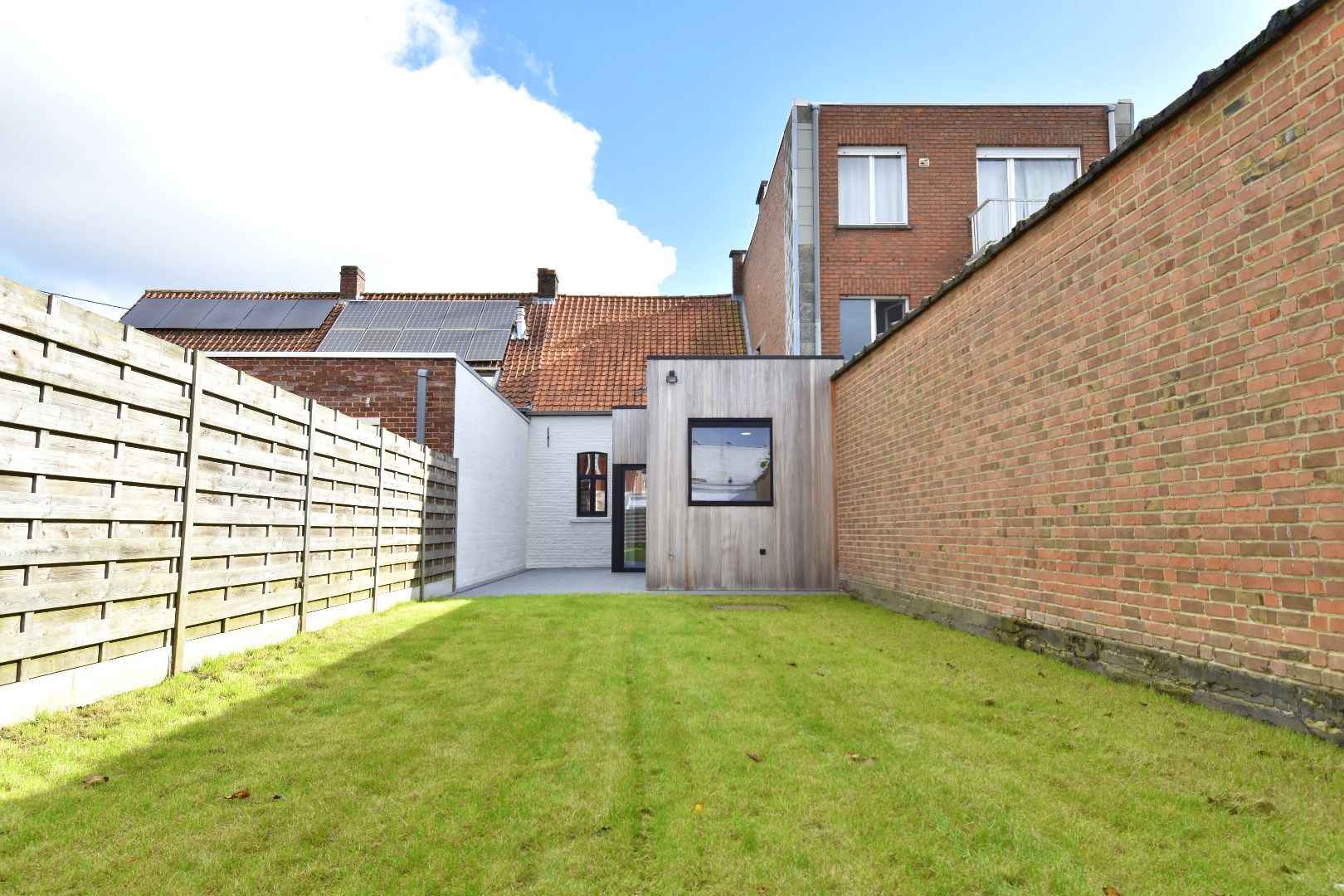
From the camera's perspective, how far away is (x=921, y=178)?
12.8 metres

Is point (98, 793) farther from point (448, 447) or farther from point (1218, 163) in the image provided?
point (448, 447)

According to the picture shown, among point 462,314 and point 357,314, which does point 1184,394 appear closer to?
point 462,314

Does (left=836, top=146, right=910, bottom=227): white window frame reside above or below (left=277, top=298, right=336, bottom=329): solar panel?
above

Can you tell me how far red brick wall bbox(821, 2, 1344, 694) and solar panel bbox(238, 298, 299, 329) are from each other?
17995mm

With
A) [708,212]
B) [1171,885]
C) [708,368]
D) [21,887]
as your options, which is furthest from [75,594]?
[708,212]

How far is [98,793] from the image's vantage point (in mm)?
2418

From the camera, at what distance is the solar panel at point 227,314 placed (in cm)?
1844

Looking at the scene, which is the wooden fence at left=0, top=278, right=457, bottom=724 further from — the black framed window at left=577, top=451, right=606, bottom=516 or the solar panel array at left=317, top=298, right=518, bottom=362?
the solar panel array at left=317, top=298, right=518, bottom=362

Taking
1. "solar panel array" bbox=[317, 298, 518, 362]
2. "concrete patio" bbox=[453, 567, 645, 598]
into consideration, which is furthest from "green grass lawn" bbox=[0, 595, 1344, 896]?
"solar panel array" bbox=[317, 298, 518, 362]

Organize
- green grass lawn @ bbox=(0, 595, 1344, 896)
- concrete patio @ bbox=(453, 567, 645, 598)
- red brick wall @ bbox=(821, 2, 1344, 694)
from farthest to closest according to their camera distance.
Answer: concrete patio @ bbox=(453, 567, 645, 598) → red brick wall @ bbox=(821, 2, 1344, 694) → green grass lawn @ bbox=(0, 595, 1344, 896)

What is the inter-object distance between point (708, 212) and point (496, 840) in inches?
772

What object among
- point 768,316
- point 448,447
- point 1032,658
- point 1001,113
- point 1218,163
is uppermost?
point 1001,113

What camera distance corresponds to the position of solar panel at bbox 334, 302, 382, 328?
17.8 meters

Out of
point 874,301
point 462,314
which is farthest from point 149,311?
point 874,301
